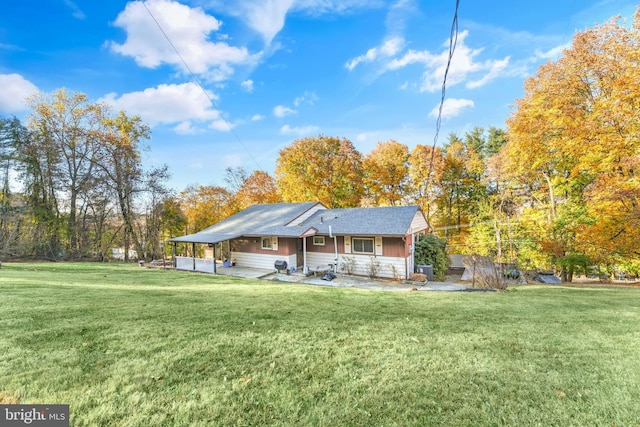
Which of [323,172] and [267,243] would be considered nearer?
[267,243]

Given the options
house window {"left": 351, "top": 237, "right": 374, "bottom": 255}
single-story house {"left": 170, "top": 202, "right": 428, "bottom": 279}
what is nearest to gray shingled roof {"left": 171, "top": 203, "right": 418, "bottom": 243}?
single-story house {"left": 170, "top": 202, "right": 428, "bottom": 279}

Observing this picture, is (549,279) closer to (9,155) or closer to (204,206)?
(204,206)

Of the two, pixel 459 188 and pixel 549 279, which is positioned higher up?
pixel 459 188

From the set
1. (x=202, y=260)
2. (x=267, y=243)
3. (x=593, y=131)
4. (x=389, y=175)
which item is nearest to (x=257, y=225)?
(x=267, y=243)

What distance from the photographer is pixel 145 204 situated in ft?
77.5

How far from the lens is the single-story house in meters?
14.3

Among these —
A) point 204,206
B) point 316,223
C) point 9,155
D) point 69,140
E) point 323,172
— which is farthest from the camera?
point 204,206

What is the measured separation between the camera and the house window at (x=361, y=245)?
1491 cm

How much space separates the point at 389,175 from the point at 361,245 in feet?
43.8

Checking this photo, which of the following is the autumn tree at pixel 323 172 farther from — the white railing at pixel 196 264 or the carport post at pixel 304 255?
the white railing at pixel 196 264

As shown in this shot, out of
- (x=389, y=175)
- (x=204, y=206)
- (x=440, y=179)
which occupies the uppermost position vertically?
(x=389, y=175)

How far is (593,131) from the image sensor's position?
11430 millimetres

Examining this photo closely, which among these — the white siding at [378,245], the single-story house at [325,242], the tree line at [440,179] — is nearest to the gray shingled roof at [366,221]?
the single-story house at [325,242]

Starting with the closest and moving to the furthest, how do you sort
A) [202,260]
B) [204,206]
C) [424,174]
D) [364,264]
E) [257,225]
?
1. [364,264]
2. [202,260]
3. [257,225]
4. [424,174]
5. [204,206]
